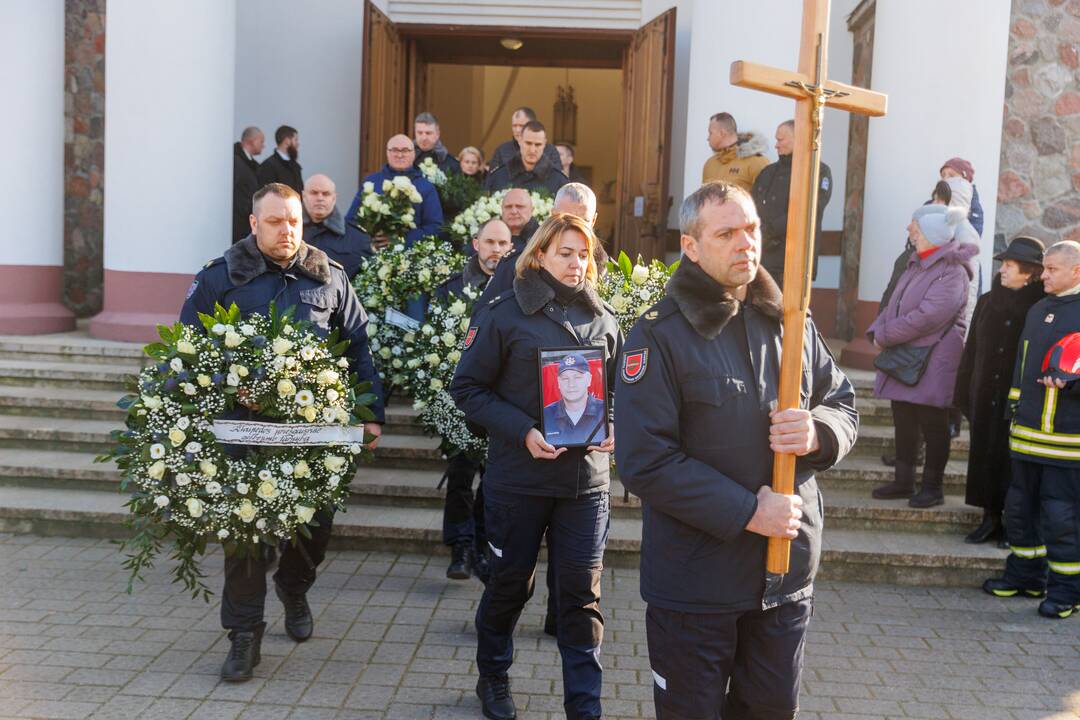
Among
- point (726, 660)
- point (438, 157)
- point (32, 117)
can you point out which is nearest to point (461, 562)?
point (726, 660)

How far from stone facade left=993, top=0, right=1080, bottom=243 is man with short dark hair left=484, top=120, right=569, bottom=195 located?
182 inches

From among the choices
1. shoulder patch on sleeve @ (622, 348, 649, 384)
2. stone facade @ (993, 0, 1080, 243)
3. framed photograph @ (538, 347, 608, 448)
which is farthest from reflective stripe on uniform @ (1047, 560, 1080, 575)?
stone facade @ (993, 0, 1080, 243)

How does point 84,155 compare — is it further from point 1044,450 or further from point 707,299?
point 707,299

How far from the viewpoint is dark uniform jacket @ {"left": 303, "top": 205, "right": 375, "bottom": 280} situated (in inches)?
298

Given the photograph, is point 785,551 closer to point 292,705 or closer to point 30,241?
point 292,705

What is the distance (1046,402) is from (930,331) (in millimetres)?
1062

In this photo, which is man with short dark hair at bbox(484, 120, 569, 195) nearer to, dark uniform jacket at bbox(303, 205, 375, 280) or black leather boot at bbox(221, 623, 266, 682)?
dark uniform jacket at bbox(303, 205, 375, 280)

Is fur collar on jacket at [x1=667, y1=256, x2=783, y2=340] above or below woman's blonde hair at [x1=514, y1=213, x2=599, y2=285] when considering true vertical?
below

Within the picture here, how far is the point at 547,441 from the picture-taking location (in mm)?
4164

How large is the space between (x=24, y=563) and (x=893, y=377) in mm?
5541

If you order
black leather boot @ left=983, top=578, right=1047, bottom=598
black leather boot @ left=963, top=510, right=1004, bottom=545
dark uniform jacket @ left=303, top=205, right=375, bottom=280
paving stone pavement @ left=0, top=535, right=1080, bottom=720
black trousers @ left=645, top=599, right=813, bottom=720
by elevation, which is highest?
dark uniform jacket @ left=303, top=205, right=375, bottom=280

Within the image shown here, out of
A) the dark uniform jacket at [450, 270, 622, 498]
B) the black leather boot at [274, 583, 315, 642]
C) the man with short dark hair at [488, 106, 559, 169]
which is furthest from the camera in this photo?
the man with short dark hair at [488, 106, 559, 169]

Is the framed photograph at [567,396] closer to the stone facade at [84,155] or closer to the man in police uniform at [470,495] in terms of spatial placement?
the man in police uniform at [470,495]

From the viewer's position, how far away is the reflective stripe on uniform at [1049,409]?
5961 mm
